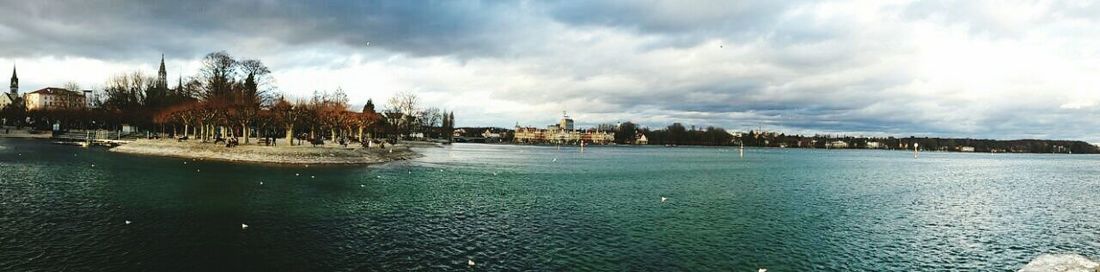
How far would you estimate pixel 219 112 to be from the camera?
73062mm

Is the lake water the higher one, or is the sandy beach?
the sandy beach

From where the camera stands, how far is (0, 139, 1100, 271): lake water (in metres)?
18.2

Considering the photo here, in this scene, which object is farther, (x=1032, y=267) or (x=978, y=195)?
(x=978, y=195)

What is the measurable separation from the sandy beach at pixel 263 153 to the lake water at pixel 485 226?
51.9ft

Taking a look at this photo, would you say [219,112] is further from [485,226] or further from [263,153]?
[485,226]

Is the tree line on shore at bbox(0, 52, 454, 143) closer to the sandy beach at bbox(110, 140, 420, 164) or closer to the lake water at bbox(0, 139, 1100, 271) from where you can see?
the sandy beach at bbox(110, 140, 420, 164)

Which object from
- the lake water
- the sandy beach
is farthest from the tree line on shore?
the lake water

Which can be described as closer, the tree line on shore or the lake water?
the lake water

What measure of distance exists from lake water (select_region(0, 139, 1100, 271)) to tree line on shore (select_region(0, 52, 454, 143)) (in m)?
31.1

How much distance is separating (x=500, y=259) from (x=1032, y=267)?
57.1 feet

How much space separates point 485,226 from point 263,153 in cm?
4570

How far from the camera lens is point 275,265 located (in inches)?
664

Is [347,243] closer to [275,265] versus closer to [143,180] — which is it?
[275,265]

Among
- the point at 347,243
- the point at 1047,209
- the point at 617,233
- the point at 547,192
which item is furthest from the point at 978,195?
the point at 347,243
